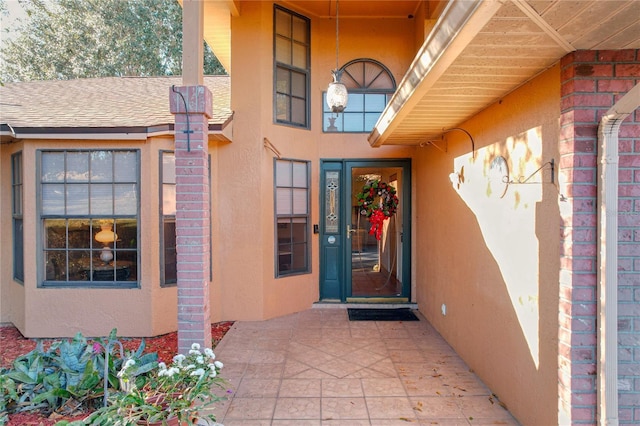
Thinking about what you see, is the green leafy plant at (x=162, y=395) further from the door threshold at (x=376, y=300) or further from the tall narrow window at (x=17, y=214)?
the tall narrow window at (x=17, y=214)

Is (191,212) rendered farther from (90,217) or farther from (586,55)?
(586,55)

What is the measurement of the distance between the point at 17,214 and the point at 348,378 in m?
5.32

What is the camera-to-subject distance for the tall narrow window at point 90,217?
199 inches

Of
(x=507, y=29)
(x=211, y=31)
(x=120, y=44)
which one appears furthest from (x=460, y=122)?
(x=120, y=44)

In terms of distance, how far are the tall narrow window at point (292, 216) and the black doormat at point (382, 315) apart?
109 cm

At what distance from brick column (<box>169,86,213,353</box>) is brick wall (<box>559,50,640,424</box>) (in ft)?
8.94

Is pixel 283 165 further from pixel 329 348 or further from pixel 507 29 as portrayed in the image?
pixel 507 29

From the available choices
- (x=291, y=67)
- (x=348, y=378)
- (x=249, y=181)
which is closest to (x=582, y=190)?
(x=348, y=378)

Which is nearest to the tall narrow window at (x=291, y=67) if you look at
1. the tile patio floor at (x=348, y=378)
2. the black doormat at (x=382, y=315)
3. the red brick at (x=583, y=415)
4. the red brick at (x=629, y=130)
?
the black doormat at (x=382, y=315)

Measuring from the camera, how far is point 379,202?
674 centimetres

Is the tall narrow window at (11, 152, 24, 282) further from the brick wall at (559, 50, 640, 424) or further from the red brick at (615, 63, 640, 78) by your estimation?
the red brick at (615, 63, 640, 78)

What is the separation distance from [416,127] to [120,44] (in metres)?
13.5

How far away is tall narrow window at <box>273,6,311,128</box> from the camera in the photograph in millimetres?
5844

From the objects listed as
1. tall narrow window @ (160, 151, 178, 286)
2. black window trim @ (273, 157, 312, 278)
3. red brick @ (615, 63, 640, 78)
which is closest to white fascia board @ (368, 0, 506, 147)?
red brick @ (615, 63, 640, 78)
